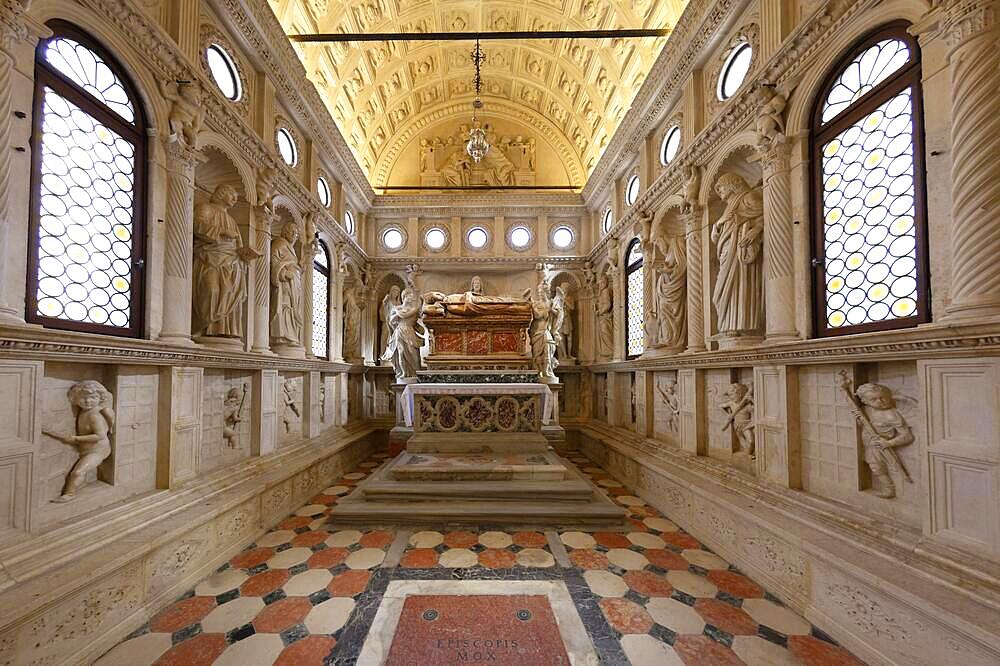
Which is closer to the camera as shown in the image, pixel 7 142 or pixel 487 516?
pixel 7 142

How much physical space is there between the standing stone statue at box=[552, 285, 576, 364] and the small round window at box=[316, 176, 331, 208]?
5385 mm

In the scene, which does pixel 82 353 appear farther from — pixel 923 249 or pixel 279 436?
pixel 923 249

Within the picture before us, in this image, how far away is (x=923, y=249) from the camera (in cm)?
260

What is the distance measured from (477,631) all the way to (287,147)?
6982 mm

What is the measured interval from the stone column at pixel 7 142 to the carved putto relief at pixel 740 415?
19.1 ft

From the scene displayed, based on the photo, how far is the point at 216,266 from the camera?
4.46 metres

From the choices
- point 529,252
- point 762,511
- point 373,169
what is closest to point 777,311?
point 762,511

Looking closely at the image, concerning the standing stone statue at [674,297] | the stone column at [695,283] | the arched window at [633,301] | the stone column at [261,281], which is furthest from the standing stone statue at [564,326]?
the stone column at [261,281]

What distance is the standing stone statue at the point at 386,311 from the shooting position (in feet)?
34.1

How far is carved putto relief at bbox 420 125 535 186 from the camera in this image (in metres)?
11.2

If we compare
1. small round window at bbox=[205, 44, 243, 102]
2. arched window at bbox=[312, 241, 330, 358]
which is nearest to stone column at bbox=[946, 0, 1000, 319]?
small round window at bbox=[205, 44, 243, 102]

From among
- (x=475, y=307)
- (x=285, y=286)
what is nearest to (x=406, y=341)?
(x=475, y=307)

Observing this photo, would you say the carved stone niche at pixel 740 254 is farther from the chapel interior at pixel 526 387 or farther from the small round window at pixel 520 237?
the small round window at pixel 520 237

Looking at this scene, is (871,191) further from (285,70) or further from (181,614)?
(285,70)
